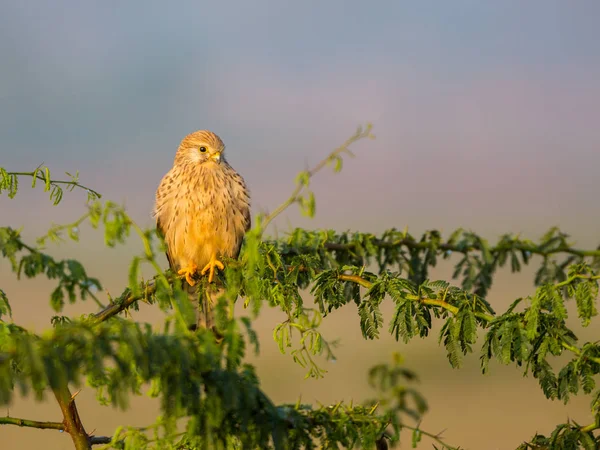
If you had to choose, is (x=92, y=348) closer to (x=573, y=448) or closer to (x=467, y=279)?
(x=573, y=448)

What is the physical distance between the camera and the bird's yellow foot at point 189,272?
17.3ft

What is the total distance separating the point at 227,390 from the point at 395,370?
0.56 meters

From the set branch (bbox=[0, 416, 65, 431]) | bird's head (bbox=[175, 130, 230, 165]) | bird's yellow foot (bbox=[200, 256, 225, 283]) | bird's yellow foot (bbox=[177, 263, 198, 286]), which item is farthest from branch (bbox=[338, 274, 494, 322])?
bird's head (bbox=[175, 130, 230, 165])

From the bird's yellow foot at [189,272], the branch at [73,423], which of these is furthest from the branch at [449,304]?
the bird's yellow foot at [189,272]

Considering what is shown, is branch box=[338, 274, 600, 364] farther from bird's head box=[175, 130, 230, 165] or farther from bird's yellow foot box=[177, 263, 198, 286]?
bird's head box=[175, 130, 230, 165]

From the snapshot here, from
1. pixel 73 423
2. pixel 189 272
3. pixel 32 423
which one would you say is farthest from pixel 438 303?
pixel 189 272

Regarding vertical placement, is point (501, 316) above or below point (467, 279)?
below

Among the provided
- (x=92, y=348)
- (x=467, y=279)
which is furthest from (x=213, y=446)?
(x=467, y=279)

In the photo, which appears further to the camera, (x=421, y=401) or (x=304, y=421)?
(x=304, y=421)

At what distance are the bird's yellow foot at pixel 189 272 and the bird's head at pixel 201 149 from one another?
109 cm

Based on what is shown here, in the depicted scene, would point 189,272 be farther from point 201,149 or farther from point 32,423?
point 32,423

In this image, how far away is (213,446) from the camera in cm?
240

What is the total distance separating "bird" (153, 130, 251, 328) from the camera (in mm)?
5613

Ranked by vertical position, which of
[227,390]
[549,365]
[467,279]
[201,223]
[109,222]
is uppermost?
[201,223]
